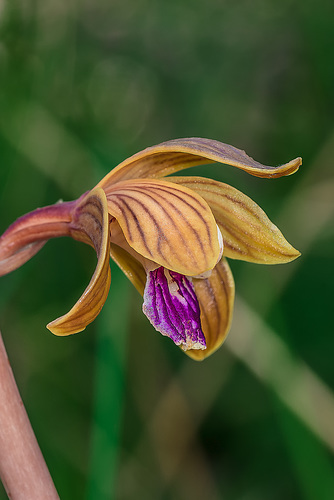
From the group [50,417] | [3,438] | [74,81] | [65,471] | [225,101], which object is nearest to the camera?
[3,438]

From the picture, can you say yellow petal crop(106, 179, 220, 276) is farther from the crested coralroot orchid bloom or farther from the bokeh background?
the bokeh background

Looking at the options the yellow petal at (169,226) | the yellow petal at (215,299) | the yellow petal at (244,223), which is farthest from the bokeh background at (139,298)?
the yellow petal at (169,226)

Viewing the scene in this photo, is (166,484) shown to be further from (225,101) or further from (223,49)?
(223,49)

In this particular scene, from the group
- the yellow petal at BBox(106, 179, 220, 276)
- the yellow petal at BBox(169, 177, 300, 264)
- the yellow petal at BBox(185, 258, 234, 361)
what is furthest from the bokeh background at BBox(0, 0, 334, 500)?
the yellow petal at BBox(106, 179, 220, 276)

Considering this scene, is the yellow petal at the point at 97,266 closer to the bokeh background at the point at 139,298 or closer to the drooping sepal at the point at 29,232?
the drooping sepal at the point at 29,232

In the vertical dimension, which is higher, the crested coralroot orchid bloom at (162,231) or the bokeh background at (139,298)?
the crested coralroot orchid bloom at (162,231)

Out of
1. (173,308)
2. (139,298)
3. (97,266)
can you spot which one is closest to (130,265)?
(173,308)

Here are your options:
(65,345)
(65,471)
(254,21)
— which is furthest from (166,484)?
(254,21)
